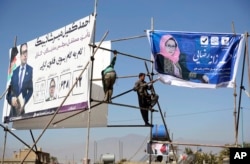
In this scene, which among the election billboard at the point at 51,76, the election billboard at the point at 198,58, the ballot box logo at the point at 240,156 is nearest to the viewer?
the ballot box logo at the point at 240,156

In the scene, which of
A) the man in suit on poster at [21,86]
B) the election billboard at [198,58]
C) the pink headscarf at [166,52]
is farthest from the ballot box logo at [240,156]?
the man in suit on poster at [21,86]

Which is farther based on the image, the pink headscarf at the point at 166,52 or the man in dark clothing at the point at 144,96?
the man in dark clothing at the point at 144,96

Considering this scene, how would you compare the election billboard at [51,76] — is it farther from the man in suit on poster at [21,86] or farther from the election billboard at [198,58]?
the election billboard at [198,58]

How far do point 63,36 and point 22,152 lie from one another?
6.02m

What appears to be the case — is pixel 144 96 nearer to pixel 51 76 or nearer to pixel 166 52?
pixel 166 52

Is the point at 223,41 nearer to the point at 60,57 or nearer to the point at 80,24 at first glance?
the point at 80,24

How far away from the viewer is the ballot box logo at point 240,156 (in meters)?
8.01

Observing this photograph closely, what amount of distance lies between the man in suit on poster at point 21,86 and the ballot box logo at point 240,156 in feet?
21.3

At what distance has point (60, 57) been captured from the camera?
11508 mm

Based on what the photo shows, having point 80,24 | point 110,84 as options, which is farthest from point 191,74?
point 80,24

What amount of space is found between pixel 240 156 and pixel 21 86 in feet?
24.1

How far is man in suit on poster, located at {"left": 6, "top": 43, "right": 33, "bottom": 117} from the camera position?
42.2ft

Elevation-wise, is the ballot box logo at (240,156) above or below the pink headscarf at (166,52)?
below

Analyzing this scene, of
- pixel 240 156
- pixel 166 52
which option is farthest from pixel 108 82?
pixel 240 156
